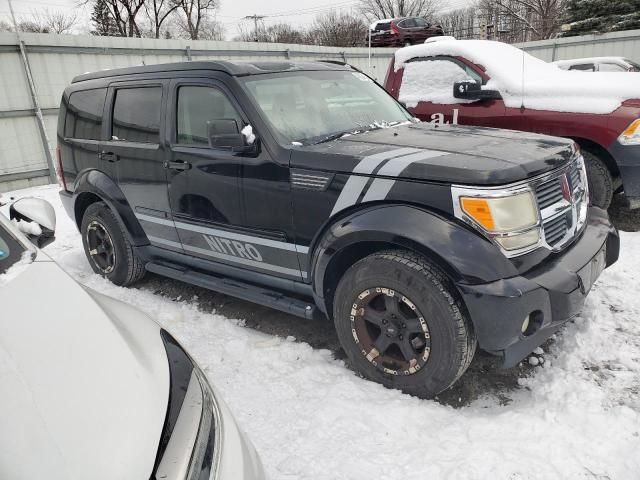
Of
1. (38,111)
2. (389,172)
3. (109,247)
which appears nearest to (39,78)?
(38,111)

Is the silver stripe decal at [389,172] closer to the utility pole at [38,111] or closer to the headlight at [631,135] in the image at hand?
the headlight at [631,135]

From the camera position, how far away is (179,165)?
3.60 m

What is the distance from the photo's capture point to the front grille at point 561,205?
2616 millimetres

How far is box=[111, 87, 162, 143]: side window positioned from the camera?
3857 mm

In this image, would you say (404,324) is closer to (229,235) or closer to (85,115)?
(229,235)

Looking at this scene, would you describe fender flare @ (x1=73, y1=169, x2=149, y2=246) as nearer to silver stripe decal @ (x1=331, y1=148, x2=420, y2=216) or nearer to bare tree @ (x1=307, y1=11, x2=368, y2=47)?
silver stripe decal @ (x1=331, y1=148, x2=420, y2=216)

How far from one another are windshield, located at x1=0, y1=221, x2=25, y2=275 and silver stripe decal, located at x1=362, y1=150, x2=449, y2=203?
65.3 inches

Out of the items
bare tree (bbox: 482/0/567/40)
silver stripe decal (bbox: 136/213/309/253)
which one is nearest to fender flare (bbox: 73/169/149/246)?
silver stripe decal (bbox: 136/213/309/253)

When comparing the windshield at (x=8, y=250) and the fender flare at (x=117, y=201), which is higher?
the windshield at (x=8, y=250)

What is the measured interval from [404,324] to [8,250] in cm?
190

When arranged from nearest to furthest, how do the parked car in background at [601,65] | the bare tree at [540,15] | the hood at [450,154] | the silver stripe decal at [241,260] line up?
1. the hood at [450,154]
2. the silver stripe decal at [241,260]
3. the parked car in background at [601,65]
4. the bare tree at [540,15]

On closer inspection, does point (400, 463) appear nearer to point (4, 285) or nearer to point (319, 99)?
point (4, 285)

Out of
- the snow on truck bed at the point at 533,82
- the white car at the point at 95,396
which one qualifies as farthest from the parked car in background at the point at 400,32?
the white car at the point at 95,396

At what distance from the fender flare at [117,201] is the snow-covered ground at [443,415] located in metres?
1.25
